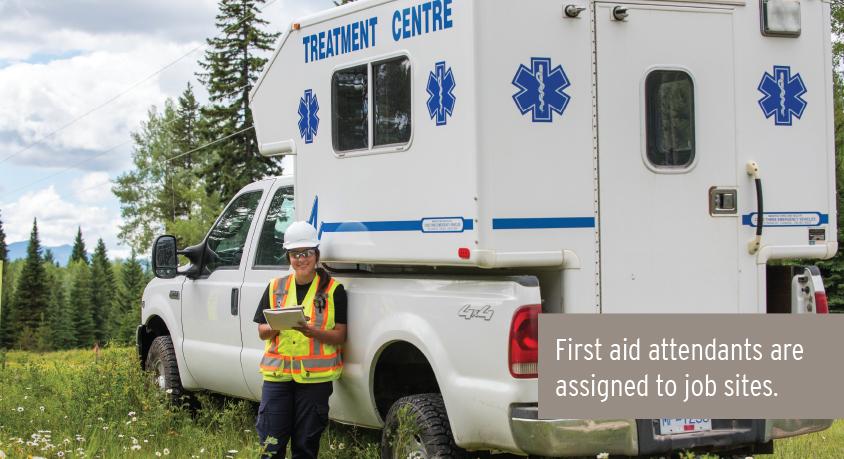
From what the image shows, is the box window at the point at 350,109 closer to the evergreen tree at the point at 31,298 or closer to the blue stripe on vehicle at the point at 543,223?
the blue stripe on vehicle at the point at 543,223

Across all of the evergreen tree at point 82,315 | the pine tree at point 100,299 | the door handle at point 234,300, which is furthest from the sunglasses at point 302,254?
the evergreen tree at point 82,315

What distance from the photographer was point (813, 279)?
637 centimetres

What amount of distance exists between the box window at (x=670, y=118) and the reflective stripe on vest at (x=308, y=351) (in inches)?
82.1

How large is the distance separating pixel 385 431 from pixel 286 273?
174cm

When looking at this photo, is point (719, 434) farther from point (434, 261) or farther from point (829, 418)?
point (434, 261)

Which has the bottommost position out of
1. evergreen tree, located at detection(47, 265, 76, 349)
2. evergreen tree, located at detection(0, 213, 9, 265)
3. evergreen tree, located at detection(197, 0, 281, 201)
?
evergreen tree, located at detection(47, 265, 76, 349)

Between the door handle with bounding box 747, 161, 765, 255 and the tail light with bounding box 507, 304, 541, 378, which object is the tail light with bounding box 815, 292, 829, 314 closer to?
the door handle with bounding box 747, 161, 765, 255

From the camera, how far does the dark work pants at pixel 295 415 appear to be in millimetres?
6512

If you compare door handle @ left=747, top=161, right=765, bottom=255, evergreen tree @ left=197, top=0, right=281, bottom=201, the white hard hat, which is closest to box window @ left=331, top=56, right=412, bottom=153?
the white hard hat

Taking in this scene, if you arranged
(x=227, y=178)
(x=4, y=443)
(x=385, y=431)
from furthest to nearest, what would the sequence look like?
(x=227, y=178), (x=4, y=443), (x=385, y=431)

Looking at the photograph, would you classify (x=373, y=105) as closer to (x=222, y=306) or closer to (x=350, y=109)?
(x=350, y=109)

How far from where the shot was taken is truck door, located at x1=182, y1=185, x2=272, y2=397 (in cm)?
805

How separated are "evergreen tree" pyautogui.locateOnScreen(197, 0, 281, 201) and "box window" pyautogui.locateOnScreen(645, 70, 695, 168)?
41014 mm

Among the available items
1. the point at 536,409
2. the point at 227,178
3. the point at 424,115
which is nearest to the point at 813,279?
the point at 536,409
